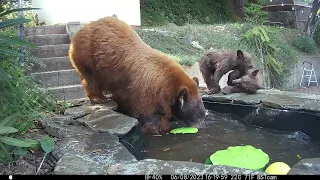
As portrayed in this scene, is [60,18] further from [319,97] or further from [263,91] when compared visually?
[319,97]

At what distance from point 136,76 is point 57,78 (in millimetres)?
3581

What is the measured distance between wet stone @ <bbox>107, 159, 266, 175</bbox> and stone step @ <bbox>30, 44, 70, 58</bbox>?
22.2 feet

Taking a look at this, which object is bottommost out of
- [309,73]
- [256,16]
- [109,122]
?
[309,73]

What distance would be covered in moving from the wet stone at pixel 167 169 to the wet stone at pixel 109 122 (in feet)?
4.21

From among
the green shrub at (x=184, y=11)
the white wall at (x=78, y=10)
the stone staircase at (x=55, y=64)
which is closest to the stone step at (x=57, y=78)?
the stone staircase at (x=55, y=64)

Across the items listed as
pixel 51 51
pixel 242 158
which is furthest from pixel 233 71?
pixel 51 51

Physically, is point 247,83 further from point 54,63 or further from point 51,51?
point 51,51

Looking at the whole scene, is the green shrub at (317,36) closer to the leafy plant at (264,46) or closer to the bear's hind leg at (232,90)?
the leafy plant at (264,46)

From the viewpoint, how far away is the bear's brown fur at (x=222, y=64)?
6574 mm

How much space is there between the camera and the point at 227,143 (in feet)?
14.5

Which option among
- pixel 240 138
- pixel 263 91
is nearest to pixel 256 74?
pixel 263 91

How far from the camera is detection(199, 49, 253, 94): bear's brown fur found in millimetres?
6574

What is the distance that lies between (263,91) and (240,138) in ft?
7.34

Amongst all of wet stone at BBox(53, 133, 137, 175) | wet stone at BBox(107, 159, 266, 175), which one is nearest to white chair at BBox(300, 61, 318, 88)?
wet stone at BBox(53, 133, 137, 175)
